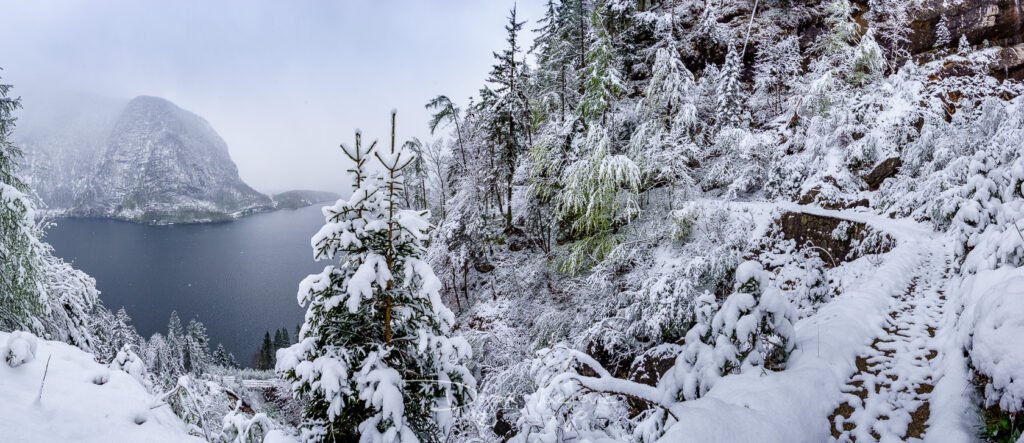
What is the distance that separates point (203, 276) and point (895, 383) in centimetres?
13452

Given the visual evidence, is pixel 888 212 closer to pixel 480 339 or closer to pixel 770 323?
pixel 770 323

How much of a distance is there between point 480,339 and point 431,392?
365 inches

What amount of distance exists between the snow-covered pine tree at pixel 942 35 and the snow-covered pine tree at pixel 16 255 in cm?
2885

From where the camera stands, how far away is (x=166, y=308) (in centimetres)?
8100

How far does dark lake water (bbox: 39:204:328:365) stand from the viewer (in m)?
77.8

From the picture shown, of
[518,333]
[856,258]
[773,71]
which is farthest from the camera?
[773,71]

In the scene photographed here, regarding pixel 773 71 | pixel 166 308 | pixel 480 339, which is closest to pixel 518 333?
pixel 480 339

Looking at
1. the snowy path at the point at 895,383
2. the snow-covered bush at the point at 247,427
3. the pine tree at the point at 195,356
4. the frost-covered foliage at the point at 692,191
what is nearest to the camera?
the snowy path at the point at 895,383

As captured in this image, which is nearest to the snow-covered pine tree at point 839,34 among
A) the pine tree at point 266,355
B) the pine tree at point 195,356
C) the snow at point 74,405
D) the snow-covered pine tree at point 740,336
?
the snow-covered pine tree at point 740,336

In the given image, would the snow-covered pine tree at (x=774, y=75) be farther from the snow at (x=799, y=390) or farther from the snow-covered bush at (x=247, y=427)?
the snow-covered bush at (x=247, y=427)

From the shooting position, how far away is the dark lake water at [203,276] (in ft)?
255

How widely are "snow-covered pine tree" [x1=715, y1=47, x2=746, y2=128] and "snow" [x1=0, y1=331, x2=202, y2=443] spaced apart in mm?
18102

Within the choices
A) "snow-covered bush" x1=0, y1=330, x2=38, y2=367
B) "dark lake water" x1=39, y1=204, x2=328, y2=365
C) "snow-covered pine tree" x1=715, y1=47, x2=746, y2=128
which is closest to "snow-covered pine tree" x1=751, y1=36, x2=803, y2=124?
"snow-covered pine tree" x1=715, y1=47, x2=746, y2=128

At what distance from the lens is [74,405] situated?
3.57 metres
